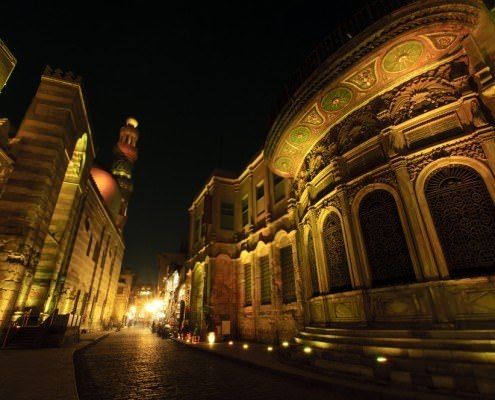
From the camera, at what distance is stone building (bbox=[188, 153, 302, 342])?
1339 cm

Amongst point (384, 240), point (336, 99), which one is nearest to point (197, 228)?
point (336, 99)

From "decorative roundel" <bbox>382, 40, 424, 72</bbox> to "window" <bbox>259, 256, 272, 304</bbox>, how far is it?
36.3 feet

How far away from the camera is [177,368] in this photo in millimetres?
7430

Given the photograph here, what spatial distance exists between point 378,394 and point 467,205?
4590 mm

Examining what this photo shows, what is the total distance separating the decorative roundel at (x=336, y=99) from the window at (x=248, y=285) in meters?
11.1

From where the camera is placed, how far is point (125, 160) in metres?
48.8

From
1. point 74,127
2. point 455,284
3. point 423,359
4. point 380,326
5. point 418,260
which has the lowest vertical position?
point 423,359

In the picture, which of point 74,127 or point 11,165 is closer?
point 11,165

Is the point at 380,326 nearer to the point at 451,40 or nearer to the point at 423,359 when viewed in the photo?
the point at 423,359

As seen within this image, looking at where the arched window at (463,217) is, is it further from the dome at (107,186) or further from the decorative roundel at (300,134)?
the dome at (107,186)

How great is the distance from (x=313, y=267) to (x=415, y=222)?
13.6ft

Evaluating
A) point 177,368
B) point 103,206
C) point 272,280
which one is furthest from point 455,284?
point 103,206

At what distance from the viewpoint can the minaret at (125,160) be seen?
149ft

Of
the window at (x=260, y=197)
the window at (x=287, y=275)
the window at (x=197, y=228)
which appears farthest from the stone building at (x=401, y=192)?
the window at (x=197, y=228)
